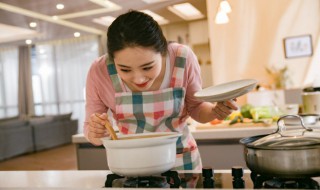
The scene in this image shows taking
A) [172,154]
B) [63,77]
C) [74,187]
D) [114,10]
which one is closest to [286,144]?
[172,154]

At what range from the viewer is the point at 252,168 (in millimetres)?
631

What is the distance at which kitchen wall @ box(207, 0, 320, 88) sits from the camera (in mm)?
3895

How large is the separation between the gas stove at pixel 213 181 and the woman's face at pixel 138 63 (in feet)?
0.84

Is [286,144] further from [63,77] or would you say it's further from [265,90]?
[63,77]

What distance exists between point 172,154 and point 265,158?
181 millimetres

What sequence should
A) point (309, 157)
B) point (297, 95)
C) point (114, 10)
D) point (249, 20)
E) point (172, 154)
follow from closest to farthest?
point (309, 157), point (172, 154), point (114, 10), point (297, 95), point (249, 20)

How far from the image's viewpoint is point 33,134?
611 centimetres

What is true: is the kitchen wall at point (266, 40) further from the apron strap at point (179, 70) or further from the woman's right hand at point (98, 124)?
the woman's right hand at point (98, 124)

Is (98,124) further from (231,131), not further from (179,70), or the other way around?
(231,131)

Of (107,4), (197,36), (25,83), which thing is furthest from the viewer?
(25,83)

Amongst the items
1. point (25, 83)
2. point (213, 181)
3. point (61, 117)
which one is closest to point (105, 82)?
point (213, 181)

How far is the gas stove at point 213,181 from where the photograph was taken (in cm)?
59

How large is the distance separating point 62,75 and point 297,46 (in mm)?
5409

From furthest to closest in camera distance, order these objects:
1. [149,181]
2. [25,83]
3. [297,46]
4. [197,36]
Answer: [25,83], [297,46], [197,36], [149,181]
